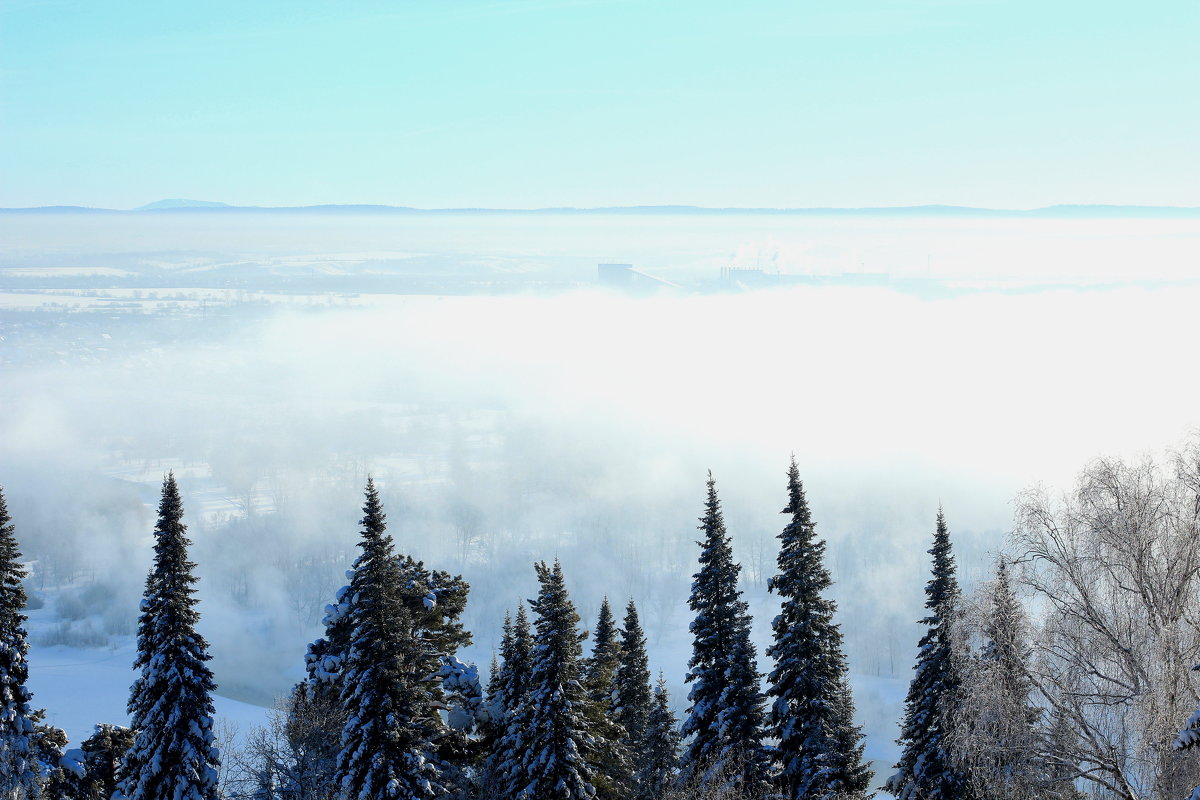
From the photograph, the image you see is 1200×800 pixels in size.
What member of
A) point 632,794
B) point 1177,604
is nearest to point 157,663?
point 632,794

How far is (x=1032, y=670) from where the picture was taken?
31047mm

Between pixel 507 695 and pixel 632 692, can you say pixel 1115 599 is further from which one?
pixel 632 692

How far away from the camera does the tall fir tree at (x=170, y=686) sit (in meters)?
38.4

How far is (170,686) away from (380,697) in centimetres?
949

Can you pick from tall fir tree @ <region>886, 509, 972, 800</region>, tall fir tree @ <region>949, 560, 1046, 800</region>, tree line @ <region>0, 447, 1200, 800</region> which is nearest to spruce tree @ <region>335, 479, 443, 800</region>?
tree line @ <region>0, 447, 1200, 800</region>

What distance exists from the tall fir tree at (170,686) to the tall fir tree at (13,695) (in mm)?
4466

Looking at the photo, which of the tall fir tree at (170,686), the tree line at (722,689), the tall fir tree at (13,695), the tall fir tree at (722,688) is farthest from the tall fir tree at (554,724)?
the tall fir tree at (13,695)

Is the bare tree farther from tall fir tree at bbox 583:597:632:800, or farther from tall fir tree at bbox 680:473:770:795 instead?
tall fir tree at bbox 583:597:632:800

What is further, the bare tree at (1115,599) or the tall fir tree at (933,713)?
the tall fir tree at (933,713)

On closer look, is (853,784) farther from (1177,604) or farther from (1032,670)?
(1177,604)

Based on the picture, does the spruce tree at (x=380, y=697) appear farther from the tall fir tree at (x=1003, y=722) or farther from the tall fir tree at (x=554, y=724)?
the tall fir tree at (x=1003, y=722)

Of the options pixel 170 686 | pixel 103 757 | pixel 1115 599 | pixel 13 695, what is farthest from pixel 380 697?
pixel 1115 599

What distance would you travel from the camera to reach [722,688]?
42.5 metres

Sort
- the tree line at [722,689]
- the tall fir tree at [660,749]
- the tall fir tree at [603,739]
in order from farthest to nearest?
the tall fir tree at [660,749] < the tall fir tree at [603,739] < the tree line at [722,689]
